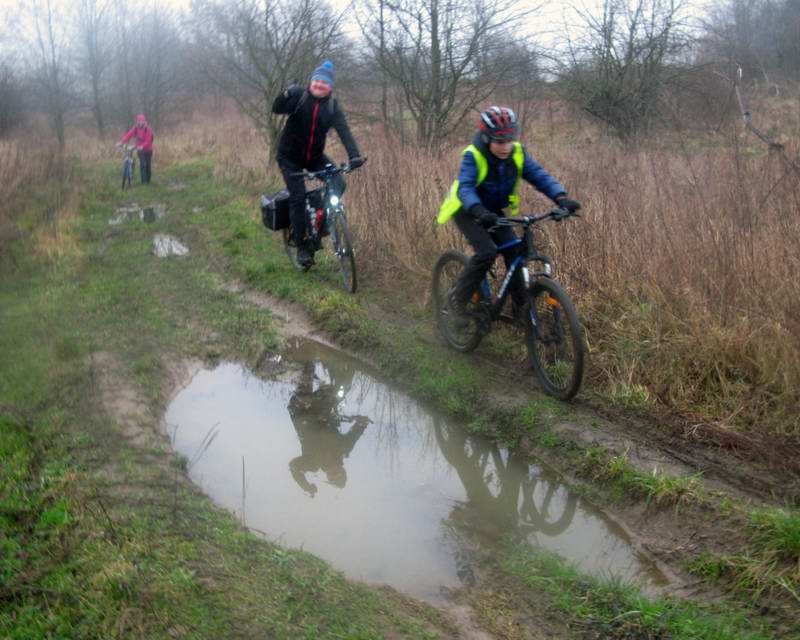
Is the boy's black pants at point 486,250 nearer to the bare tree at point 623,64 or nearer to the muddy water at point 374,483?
the muddy water at point 374,483

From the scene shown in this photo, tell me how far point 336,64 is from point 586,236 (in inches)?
396

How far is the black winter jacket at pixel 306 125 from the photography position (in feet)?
23.2

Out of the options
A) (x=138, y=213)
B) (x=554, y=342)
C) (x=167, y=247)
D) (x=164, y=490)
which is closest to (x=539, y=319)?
(x=554, y=342)

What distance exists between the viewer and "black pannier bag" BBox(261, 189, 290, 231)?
7969 mm

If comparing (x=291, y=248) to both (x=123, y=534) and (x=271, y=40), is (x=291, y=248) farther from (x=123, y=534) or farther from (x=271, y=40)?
(x=271, y=40)

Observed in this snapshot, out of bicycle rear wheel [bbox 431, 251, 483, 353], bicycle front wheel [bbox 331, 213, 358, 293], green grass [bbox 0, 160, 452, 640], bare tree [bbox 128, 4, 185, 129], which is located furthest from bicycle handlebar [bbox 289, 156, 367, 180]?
bare tree [bbox 128, 4, 185, 129]

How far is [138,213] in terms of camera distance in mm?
13000

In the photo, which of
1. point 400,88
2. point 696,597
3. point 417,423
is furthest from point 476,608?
point 400,88

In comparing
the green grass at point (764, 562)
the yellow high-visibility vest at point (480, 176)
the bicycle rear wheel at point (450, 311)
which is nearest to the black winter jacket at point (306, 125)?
the bicycle rear wheel at point (450, 311)

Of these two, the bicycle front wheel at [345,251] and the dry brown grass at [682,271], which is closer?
the dry brown grass at [682,271]

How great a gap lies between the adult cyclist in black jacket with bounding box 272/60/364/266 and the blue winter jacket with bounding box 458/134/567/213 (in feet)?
7.36

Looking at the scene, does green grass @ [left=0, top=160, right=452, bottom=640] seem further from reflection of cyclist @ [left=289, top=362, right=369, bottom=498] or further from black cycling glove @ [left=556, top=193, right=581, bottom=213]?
black cycling glove @ [left=556, top=193, right=581, bottom=213]

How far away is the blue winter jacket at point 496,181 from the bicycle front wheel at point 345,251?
2.34m

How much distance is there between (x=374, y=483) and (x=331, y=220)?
3.97 meters
